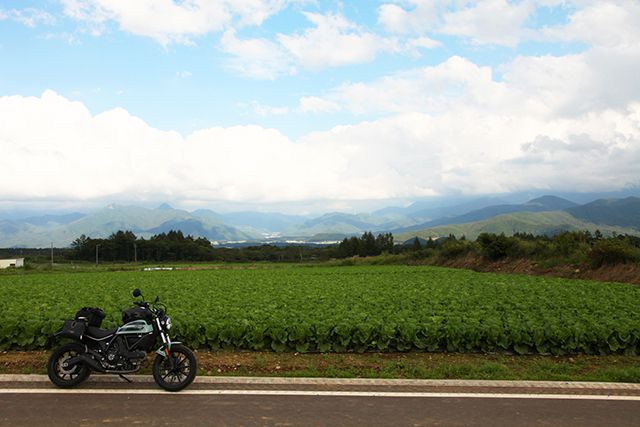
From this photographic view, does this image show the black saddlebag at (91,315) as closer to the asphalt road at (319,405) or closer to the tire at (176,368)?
the asphalt road at (319,405)

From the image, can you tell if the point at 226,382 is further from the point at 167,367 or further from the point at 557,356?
the point at 557,356

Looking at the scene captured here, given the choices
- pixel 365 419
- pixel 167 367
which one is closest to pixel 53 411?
pixel 167 367

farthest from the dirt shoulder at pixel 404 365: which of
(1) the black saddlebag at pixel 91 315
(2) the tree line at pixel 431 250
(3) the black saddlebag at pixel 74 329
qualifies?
(2) the tree line at pixel 431 250

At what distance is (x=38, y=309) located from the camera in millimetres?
14078

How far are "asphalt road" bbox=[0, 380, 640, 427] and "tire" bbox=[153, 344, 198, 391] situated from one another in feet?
0.78

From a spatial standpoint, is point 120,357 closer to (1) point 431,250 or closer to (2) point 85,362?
(2) point 85,362

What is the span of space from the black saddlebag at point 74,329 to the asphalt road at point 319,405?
98 cm

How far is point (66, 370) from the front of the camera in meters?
8.35

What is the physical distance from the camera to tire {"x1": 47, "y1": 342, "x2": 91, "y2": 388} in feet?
26.9

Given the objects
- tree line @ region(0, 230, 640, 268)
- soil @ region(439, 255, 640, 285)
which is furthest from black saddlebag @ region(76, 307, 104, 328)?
tree line @ region(0, 230, 640, 268)

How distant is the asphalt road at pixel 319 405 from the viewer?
6.71 m

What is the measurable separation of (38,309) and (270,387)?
9875 millimetres

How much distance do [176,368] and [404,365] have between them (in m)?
4.84

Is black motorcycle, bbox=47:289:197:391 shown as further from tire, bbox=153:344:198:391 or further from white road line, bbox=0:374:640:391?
white road line, bbox=0:374:640:391
